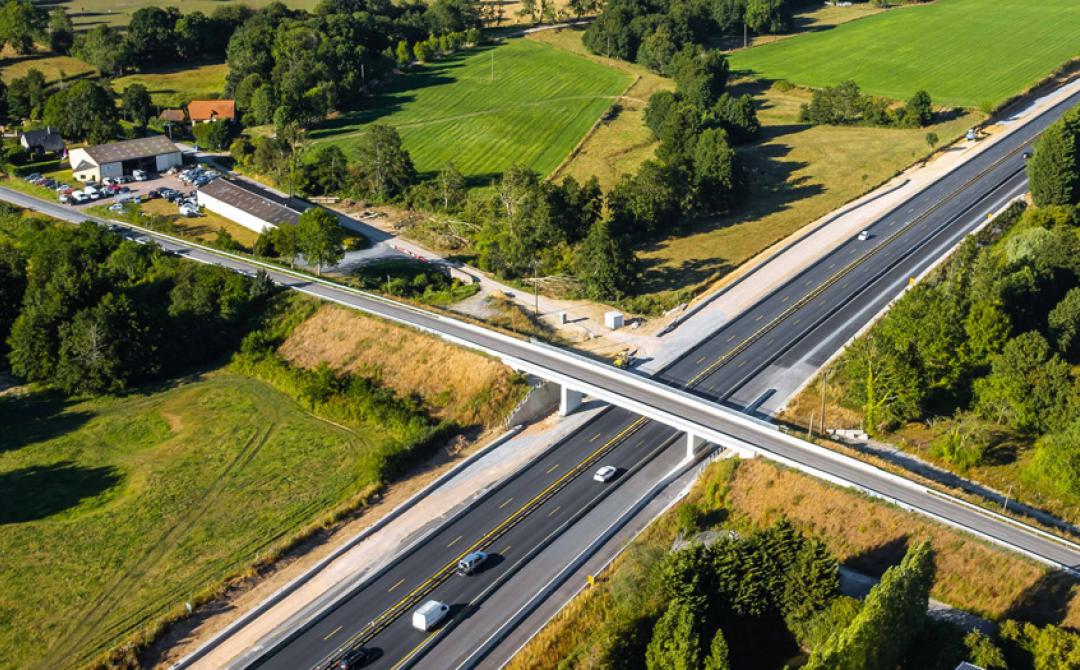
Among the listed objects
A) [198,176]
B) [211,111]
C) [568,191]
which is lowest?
[198,176]

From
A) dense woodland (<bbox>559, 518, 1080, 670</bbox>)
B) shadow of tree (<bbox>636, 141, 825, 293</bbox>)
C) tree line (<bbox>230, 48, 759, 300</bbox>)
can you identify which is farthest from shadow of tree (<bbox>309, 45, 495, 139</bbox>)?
dense woodland (<bbox>559, 518, 1080, 670</bbox>)

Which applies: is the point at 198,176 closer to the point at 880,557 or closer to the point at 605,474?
the point at 605,474

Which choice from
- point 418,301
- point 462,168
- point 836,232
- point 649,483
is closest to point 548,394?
point 649,483

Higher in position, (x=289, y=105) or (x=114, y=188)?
(x=289, y=105)

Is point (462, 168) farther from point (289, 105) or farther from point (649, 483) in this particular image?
point (649, 483)

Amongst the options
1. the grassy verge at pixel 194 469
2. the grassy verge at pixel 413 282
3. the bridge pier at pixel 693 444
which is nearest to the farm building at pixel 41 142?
the grassy verge at pixel 413 282

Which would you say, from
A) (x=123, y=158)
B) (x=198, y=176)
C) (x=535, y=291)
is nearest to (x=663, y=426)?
(x=535, y=291)
